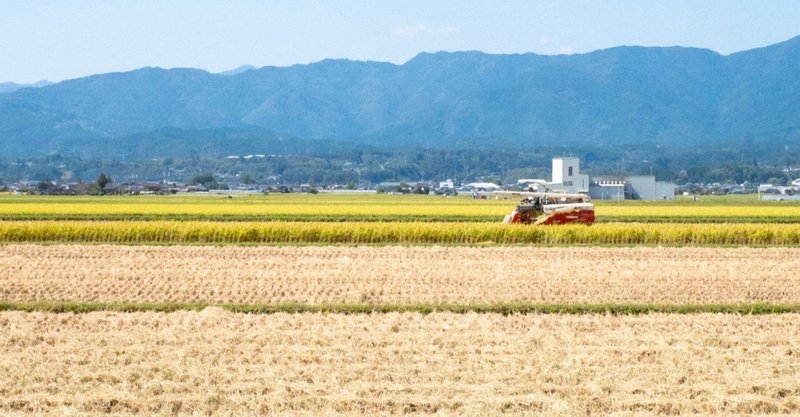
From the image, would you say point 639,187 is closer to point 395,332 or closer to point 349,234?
point 349,234

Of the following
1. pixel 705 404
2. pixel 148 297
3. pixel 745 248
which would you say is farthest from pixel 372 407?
pixel 745 248

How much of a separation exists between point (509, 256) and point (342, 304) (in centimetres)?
845

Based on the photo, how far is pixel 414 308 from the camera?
15742 mm

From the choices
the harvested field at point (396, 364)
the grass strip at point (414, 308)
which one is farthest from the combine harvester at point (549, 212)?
the harvested field at point (396, 364)

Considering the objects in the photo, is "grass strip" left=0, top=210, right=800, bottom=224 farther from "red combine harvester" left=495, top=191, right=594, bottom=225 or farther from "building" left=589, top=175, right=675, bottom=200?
"building" left=589, top=175, right=675, bottom=200

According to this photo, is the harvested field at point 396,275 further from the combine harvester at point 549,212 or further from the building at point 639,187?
the building at point 639,187

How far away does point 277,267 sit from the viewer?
2144 centimetres

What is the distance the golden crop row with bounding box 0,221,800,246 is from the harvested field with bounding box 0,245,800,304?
2.51 metres

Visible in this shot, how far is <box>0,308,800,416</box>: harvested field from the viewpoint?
1028cm

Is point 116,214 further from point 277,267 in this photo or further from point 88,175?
point 88,175

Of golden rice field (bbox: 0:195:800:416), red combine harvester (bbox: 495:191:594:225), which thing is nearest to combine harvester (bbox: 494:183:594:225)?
red combine harvester (bbox: 495:191:594:225)

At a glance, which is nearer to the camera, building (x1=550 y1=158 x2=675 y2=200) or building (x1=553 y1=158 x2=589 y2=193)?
building (x1=550 y1=158 x2=675 y2=200)

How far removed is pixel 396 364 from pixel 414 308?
3990 mm

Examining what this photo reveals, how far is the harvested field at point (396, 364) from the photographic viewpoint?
10.3 meters
